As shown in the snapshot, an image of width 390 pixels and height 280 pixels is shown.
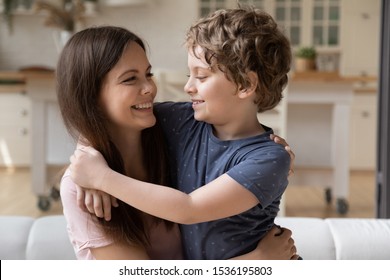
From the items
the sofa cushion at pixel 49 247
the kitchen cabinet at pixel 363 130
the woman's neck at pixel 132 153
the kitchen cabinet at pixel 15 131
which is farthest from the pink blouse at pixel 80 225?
the kitchen cabinet at pixel 363 130

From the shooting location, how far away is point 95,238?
116cm

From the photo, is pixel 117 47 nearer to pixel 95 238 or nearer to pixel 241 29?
pixel 241 29

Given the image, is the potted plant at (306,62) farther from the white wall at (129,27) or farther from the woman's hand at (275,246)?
the woman's hand at (275,246)

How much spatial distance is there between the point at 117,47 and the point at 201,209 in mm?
340

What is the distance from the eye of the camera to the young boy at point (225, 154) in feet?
3.44

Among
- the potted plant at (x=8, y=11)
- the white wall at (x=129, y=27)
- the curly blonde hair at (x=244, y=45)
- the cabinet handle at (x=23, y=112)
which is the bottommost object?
the cabinet handle at (x=23, y=112)

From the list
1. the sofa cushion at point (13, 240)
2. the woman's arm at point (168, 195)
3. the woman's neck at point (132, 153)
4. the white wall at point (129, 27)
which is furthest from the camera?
the white wall at point (129, 27)

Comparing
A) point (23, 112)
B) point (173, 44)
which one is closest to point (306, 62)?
point (173, 44)

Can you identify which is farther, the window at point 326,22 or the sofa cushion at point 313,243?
the window at point 326,22

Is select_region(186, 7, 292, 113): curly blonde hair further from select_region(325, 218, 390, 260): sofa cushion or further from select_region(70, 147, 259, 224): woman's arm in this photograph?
select_region(325, 218, 390, 260): sofa cushion

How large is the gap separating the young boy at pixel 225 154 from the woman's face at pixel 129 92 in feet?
0.27

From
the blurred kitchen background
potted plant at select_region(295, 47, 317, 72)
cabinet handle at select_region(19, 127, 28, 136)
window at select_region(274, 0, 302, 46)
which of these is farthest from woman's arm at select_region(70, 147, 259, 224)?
window at select_region(274, 0, 302, 46)
